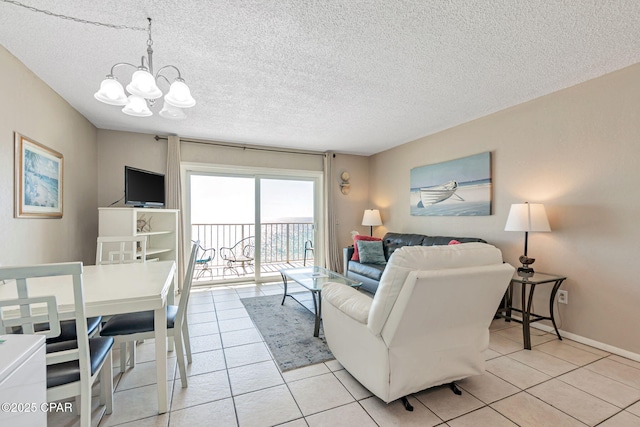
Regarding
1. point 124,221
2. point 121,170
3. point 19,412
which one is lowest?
point 19,412

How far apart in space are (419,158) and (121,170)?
4.50m

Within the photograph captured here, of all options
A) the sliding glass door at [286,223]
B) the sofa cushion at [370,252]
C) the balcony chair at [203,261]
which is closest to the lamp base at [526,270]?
the sofa cushion at [370,252]

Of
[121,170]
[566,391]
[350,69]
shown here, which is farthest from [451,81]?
[121,170]

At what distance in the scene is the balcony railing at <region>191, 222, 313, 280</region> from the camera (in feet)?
17.6

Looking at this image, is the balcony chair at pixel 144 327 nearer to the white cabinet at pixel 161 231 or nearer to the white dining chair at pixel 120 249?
the white dining chair at pixel 120 249

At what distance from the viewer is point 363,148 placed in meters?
5.13

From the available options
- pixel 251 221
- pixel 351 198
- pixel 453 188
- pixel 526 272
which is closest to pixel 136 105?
pixel 251 221

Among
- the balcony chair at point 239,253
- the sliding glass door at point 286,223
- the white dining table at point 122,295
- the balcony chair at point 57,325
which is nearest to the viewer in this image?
the balcony chair at point 57,325

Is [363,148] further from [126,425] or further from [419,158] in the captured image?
[126,425]

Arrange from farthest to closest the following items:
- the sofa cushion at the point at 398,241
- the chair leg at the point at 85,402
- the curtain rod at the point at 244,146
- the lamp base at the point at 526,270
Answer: the curtain rod at the point at 244,146 → the sofa cushion at the point at 398,241 → the lamp base at the point at 526,270 → the chair leg at the point at 85,402

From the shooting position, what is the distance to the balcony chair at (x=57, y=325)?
1109 mm

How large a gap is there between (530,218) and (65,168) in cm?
477

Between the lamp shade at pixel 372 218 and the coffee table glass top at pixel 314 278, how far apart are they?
5.64 ft

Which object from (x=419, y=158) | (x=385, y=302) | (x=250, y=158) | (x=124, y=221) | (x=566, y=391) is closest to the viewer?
(x=385, y=302)
